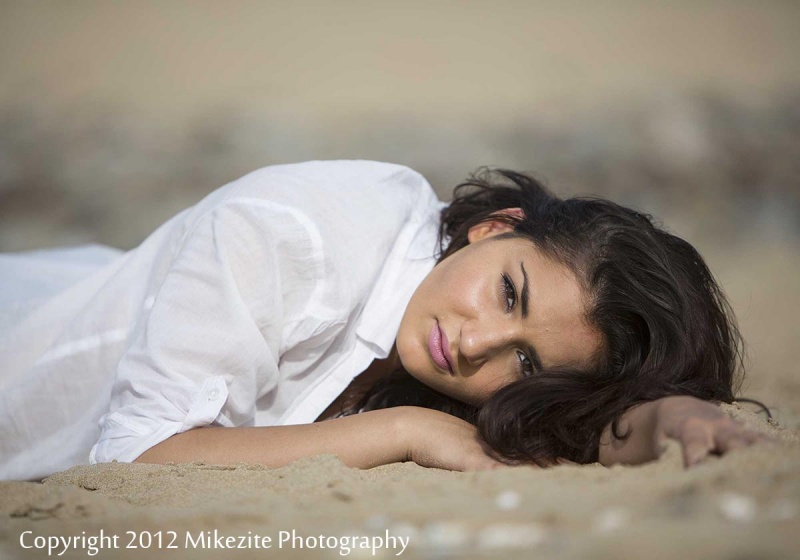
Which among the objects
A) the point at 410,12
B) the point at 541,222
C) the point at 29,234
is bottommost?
the point at 29,234

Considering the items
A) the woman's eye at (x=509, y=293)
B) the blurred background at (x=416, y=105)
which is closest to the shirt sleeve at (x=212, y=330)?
the woman's eye at (x=509, y=293)

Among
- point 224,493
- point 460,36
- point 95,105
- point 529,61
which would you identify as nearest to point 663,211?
point 529,61

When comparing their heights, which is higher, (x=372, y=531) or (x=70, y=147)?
(x=372, y=531)

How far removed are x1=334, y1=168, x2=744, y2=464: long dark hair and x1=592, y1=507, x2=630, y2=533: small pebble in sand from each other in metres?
0.71

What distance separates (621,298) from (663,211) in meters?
4.79

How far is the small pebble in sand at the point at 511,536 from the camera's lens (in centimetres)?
101

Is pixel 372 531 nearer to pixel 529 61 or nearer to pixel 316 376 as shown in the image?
pixel 316 376

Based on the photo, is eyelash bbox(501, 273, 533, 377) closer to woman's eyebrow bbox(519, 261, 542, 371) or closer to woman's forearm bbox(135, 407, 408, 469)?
woman's eyebrow bbox(519, 261, 542, 371)

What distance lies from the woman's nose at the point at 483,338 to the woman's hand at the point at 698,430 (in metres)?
0.40

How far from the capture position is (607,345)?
6.71 ft

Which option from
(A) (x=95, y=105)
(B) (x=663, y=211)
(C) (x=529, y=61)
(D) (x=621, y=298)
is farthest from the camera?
(C) (x=529, y=61)

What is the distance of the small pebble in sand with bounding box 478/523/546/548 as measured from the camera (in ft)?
3.31

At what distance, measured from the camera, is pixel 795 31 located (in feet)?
28.2

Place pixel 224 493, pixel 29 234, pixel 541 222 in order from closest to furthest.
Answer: pixel 224 493
pixel 541 222
pixel 29 234
